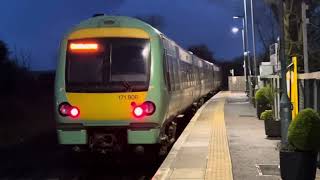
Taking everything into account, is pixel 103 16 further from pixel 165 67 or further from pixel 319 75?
pixel 319 75

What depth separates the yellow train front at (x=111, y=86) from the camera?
1305cm

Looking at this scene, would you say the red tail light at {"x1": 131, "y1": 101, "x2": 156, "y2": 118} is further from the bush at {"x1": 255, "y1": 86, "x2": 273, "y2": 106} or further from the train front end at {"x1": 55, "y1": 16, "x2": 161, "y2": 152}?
the bush at {"x1": 255, "y1": 86, "x2": 273, "y2": 106}

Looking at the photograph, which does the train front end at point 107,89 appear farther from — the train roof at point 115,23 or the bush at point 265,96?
the bush at point 265,96

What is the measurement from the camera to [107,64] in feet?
44.0

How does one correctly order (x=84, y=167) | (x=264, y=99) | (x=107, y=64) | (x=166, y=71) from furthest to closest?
(x=264, y=99)
(x=84, y=167)
(x=166, y=71)
(x=107, y=64)

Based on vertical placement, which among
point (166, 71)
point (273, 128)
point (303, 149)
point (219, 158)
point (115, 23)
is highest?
point (115, 23)

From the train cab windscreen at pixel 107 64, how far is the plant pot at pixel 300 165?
4.39m

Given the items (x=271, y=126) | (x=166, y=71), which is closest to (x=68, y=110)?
(x=166, y=71)

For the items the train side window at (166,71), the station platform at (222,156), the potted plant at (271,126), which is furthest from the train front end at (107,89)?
the potted plant at (271,126)

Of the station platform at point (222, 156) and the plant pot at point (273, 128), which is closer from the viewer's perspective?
the station platform at point (222, 156)

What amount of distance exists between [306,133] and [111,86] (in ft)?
16.3

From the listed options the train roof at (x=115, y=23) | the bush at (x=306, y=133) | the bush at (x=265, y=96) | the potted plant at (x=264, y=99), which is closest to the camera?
the bush at (x=306, y=133)

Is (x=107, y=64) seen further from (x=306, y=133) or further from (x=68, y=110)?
(x=306, y=133)

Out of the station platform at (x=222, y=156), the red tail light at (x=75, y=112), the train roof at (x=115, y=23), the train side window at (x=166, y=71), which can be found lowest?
the station platform at (x=222, y=156)
